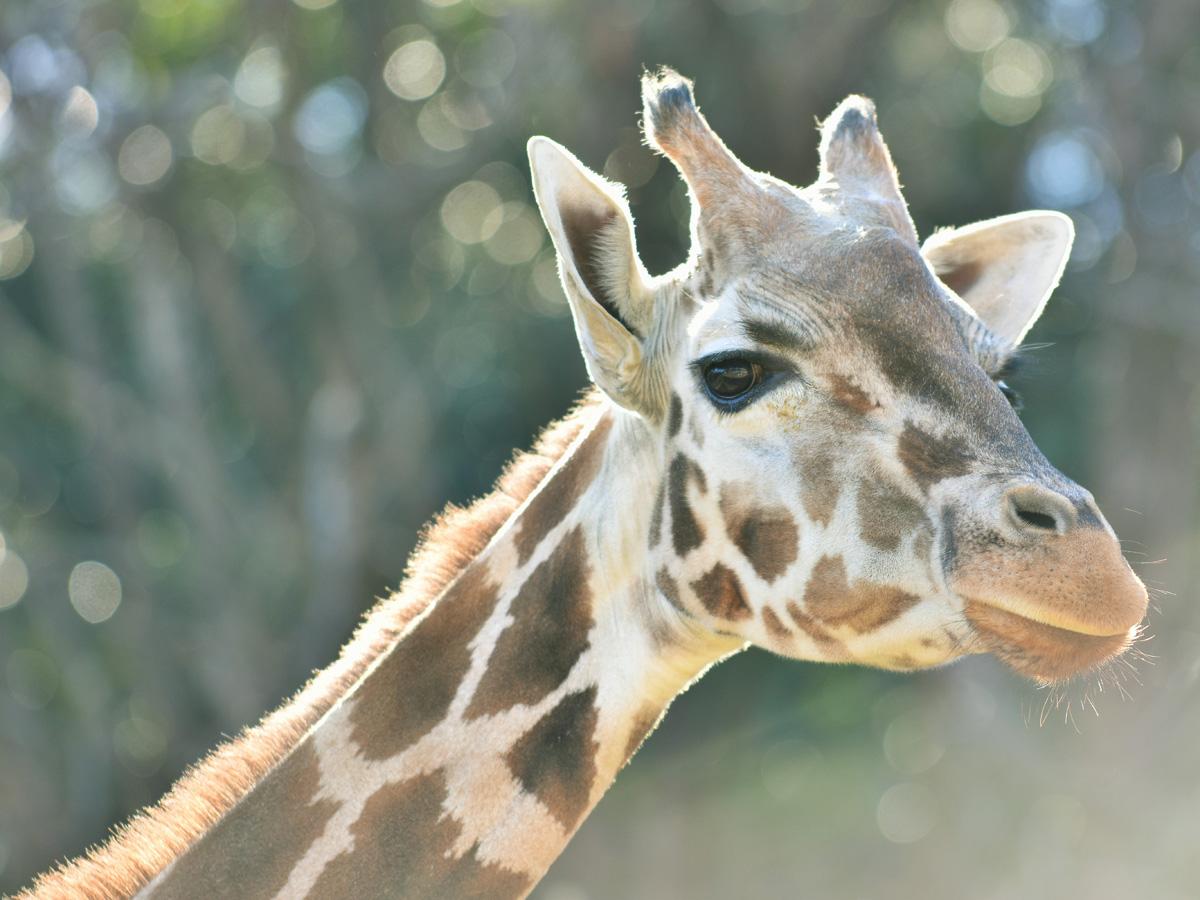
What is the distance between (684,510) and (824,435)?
1.69 ft

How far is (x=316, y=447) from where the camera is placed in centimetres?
1934

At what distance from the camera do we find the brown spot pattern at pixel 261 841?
4.36 metres

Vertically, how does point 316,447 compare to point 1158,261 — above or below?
above

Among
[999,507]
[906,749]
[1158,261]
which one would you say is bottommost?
[906,749]

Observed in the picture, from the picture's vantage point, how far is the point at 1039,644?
13.2 feet

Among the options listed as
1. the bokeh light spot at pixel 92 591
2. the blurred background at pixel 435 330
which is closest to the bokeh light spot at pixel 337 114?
the blurred background at pixel 435 330

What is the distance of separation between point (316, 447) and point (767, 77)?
783cm

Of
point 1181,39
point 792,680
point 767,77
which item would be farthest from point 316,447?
point 1181,39

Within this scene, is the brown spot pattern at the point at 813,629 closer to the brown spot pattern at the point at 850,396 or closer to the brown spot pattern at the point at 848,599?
the brown spot pattern at the point at 848,599

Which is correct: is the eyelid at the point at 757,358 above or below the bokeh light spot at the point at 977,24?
above

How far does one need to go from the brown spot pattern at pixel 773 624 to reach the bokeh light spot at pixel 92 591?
63.5ft

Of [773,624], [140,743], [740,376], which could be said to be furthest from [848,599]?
[140,743]

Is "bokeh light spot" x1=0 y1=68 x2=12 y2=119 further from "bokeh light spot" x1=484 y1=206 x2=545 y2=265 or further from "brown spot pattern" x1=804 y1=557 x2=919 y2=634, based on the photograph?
"brown spot pattern" x1=804 y1=557 x2=919 y2=634

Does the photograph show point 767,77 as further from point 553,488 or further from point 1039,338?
point 553,488
